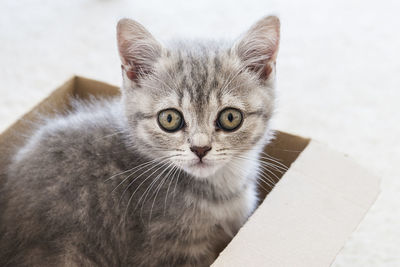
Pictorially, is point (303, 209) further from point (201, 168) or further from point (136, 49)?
point (136, 49)

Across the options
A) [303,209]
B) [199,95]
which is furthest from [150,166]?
[303,209]

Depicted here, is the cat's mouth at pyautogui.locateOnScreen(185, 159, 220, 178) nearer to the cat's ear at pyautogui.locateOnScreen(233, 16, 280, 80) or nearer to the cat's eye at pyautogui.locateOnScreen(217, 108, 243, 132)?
the cat's eye at pyautogui.locateOnScreen(217, 108, 243, 132)

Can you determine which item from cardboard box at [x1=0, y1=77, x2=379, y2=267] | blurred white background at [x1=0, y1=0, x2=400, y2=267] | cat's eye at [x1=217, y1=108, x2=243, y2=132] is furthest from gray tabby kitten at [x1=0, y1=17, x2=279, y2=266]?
blurred white background at [x1=0, y1=0, x2=400, y2=267]

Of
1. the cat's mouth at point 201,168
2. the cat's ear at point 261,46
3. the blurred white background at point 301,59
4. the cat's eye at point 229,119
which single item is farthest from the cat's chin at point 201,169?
the blurred white background at point 301,59

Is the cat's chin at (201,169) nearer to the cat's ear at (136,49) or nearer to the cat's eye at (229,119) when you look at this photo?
the cat's eye at (229,119)

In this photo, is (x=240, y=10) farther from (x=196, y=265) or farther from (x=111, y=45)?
(x=196, y=265)

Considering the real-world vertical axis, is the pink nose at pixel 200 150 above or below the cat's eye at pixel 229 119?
below
